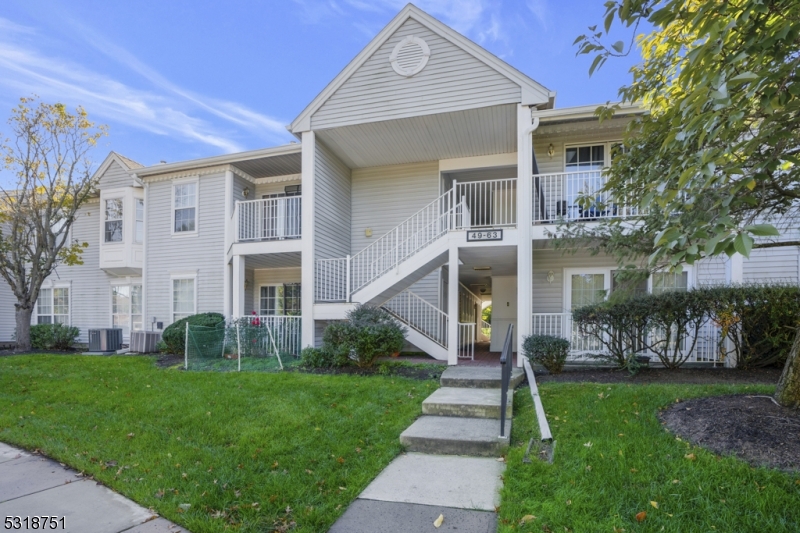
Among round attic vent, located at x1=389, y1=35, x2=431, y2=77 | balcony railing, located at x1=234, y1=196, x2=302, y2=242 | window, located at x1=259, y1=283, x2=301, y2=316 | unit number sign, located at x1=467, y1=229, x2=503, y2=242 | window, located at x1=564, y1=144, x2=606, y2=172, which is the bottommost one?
window, located at x1=259, y1=283, x2=301, y2=316

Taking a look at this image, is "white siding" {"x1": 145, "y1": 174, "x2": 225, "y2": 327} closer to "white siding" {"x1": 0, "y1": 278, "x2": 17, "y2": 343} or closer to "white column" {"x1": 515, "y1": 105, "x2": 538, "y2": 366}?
"white siding" {"x1": 0, "y1": 278, "x2": 17, "y2": 343}

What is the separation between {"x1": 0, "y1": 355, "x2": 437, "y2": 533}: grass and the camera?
366cm

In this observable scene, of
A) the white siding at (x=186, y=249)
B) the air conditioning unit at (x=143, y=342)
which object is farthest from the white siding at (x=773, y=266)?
the air conditioning unit at (x=143, y=342)

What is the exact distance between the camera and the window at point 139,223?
14938mm

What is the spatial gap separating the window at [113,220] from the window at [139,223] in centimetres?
73

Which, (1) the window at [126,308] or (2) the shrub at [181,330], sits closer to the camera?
(2) the shrub at [181,330]

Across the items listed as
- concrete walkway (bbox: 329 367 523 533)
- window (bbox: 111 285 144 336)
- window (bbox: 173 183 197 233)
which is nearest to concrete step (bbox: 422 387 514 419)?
concrete walkway (bbox: 329 367 523 533)

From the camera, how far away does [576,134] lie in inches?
425

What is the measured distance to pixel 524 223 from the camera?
923 cm

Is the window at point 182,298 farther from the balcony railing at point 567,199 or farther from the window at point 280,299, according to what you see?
the balcony railing at point 567,199

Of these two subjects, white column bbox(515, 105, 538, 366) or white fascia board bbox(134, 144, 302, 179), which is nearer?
white column bbox(515, 105, 538, 366)

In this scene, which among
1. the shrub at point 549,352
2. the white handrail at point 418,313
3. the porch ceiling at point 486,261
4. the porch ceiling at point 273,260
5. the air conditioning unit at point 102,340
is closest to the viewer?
the shrub at point 549,352

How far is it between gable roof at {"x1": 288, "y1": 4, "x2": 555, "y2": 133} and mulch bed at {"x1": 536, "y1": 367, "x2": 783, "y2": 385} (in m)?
5.50

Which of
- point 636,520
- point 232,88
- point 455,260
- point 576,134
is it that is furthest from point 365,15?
point 636,520
